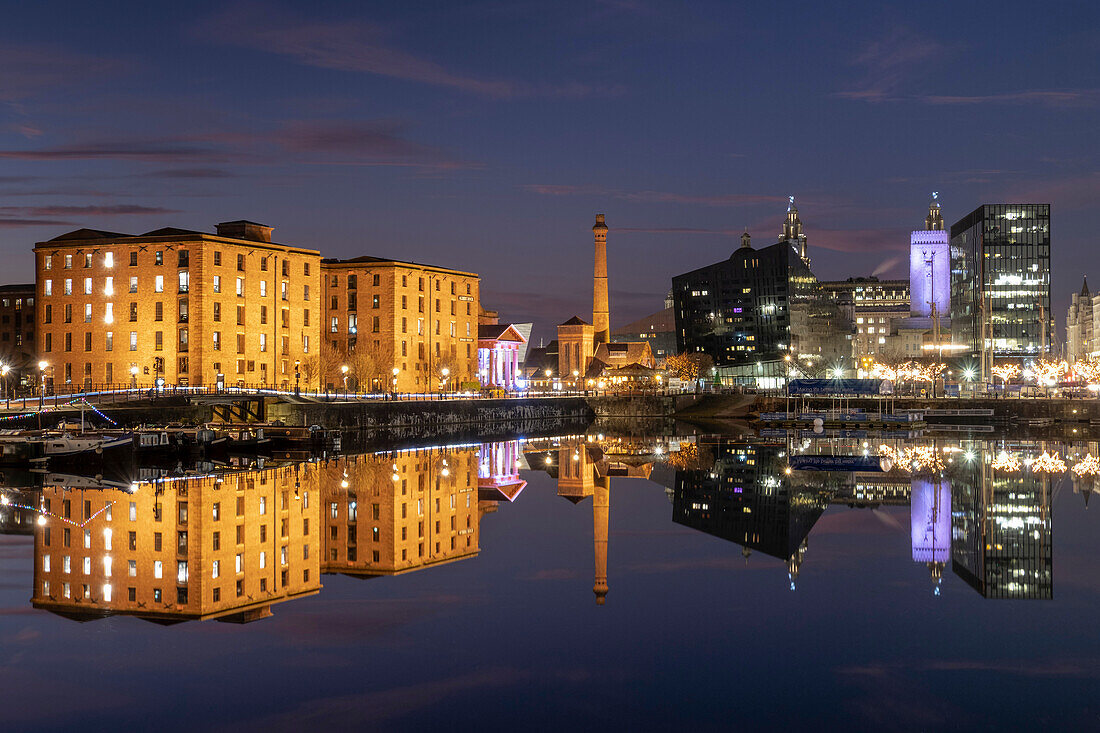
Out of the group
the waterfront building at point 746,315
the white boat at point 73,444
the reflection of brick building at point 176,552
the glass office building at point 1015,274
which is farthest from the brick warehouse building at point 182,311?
the glass office building at point 1015,274

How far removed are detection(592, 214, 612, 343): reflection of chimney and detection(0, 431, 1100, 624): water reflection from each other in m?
99.8

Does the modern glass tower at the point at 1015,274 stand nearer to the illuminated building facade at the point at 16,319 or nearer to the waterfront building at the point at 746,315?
the waterfront building at the point at 746,315

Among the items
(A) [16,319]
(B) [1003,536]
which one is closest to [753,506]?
(B) [1003,536]

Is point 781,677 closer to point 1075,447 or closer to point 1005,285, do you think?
point 1075,447

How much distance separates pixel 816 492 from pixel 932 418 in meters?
62.5

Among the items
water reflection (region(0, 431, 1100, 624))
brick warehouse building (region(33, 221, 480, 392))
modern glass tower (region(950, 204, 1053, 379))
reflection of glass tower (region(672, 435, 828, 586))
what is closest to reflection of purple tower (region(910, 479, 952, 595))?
water reflection (region(0, 431, 1100, 624))

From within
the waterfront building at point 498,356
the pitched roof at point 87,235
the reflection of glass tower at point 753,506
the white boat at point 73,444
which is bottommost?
the reflection of glass tower at point 753,506

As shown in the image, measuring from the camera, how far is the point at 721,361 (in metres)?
164

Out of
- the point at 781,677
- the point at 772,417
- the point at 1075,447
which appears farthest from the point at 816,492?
the point at 772,417

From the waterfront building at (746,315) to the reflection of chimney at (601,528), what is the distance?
376ft

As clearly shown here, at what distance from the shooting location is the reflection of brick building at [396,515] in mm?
24938

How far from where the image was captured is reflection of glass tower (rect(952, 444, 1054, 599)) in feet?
68.9

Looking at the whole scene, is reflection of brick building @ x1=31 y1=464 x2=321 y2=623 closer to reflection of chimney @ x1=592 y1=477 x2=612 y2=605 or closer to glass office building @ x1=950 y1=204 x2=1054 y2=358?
reflection of chimney @ x1=592 y1=477 x2=612 y2=605

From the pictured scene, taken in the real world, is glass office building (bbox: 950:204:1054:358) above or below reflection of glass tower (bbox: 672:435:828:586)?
above
